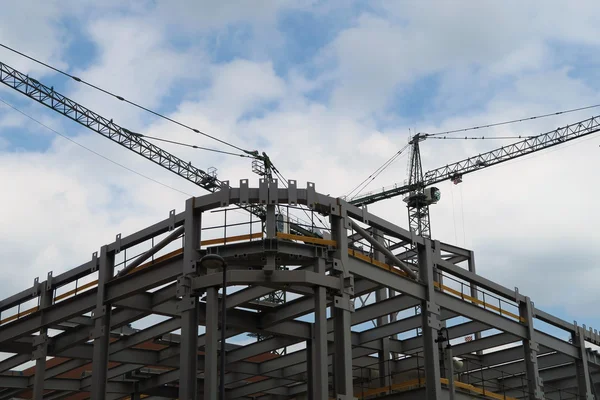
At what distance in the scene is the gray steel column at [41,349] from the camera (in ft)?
141

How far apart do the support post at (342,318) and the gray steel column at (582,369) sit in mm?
23466

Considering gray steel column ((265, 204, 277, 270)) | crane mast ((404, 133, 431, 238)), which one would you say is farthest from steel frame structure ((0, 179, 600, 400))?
crane mast ((404, 133, 431, 238))

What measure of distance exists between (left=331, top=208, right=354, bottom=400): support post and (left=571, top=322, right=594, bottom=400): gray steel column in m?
23.5

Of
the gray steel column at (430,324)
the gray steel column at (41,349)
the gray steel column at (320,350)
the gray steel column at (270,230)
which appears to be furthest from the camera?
the gray steel column at (41,349)

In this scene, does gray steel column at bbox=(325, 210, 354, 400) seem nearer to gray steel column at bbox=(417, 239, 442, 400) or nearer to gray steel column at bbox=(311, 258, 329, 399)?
gray steel column at bbox=(311, 258, 329, 399)

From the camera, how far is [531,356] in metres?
47.8

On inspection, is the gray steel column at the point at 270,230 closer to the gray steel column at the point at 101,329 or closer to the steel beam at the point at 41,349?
the gray steel column at the point at 101,329

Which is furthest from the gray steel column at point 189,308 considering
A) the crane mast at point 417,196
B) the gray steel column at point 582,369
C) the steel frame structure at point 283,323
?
the crane mast at point 417,196

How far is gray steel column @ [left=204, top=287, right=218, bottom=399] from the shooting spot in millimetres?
33750

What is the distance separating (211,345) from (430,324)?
1194cm

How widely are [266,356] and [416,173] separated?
6443 centimetres

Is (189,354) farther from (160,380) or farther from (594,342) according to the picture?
(594,342)

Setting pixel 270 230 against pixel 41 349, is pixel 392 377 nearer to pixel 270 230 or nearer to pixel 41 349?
pixel 270 230

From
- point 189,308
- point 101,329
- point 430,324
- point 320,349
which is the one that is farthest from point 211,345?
point 430,324
